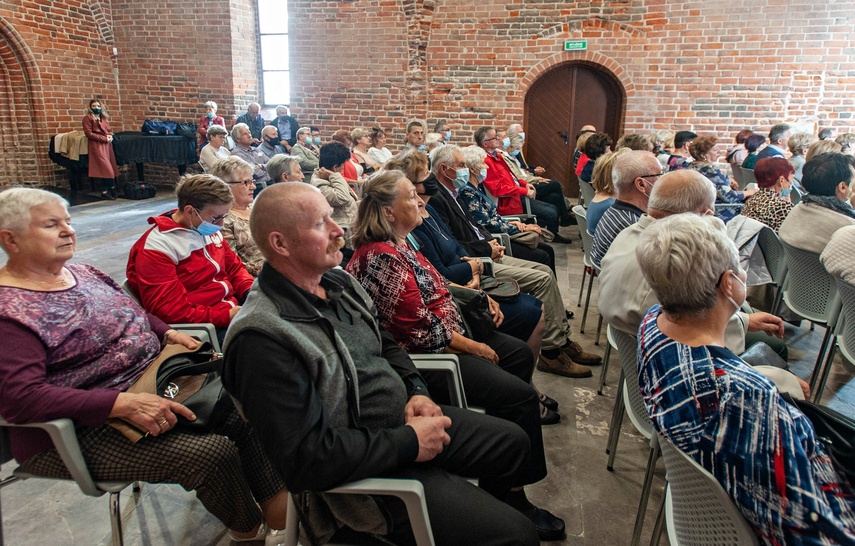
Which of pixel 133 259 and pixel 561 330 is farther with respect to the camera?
pixel 561 330

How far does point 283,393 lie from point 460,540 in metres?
0.56

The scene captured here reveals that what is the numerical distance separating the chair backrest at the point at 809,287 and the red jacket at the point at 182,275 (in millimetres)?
2799

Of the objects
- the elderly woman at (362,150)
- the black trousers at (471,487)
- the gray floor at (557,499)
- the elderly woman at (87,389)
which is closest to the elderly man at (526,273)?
the gray floor at (557,499)

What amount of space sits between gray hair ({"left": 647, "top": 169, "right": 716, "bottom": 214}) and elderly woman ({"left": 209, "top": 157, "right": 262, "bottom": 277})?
1.97 metres

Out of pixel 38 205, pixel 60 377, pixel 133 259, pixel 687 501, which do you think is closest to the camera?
pixel 687 501

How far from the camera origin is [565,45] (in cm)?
865

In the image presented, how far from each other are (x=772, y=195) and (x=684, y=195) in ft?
5.62

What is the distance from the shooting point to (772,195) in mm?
3686

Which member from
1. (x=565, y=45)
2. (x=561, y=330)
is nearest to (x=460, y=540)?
(x=561, y=330)

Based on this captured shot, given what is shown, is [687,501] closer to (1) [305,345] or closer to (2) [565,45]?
(1) [305,345]

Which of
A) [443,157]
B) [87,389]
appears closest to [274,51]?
A: [443,157]

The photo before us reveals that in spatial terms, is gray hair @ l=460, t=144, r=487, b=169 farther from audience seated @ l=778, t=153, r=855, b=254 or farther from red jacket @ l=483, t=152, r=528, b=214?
audience seated @ l=778, t=153, r=855, b=254

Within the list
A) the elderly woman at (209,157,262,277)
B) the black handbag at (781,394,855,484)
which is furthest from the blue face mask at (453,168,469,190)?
the black handbag at (781,394,855,484)

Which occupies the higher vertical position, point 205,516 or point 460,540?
point 460,540
